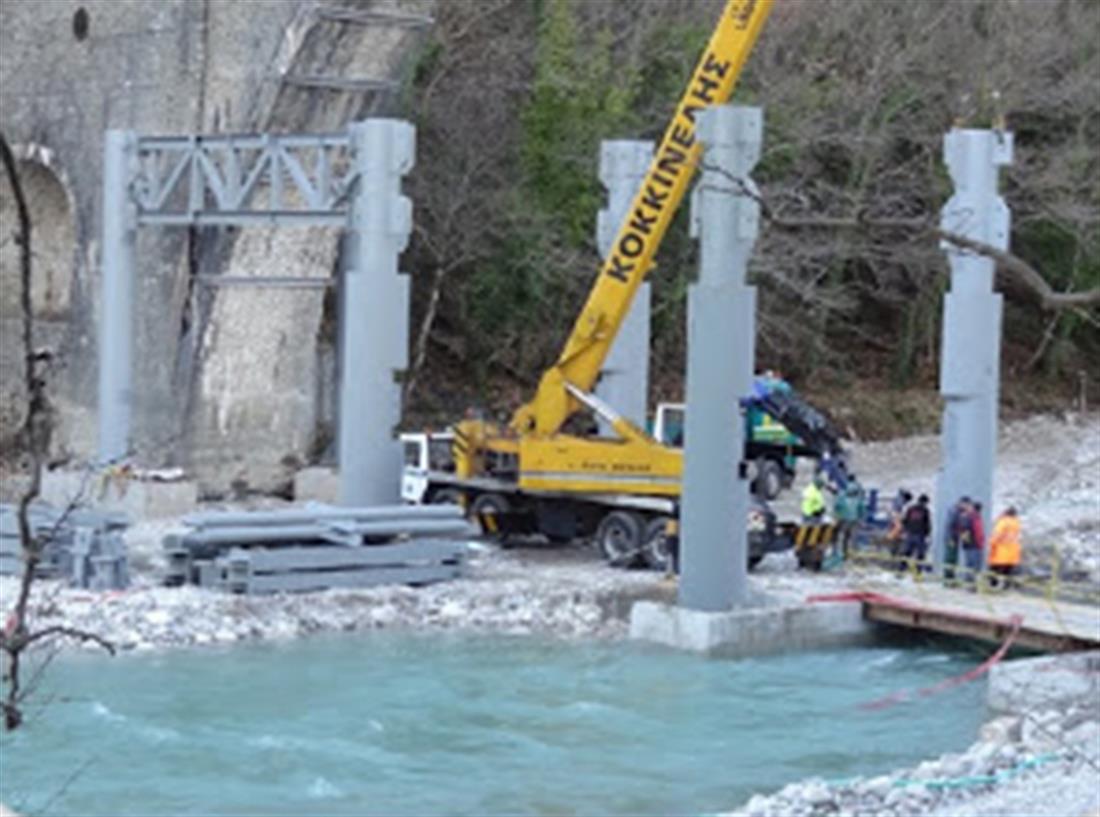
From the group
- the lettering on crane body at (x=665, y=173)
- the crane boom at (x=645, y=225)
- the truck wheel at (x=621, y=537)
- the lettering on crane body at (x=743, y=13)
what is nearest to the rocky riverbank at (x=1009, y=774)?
the truck wheel at (x=621, y=537)

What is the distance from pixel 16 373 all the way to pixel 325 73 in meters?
7.47

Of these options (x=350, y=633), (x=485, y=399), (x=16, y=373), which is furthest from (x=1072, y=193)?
(x=350, y=633)

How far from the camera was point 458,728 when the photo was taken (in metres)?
17.2

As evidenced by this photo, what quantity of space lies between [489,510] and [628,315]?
3.36 m

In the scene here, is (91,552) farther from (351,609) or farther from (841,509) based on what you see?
(841,509)

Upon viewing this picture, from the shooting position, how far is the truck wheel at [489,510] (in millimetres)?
26266

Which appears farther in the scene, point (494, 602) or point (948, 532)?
point (948, 532)

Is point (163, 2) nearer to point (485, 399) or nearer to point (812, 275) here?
point (485, 399)

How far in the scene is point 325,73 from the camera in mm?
29312

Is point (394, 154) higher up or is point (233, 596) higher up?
point (394, 154)

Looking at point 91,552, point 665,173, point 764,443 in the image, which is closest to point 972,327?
Answer: point 665,173

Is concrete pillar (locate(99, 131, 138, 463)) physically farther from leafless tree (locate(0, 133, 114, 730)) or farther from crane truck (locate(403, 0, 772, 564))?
leafless tree (locate(0, 133, 114, 730))

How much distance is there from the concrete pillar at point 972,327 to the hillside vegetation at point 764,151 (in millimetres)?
13429

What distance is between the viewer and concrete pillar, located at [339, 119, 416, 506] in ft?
80.6
